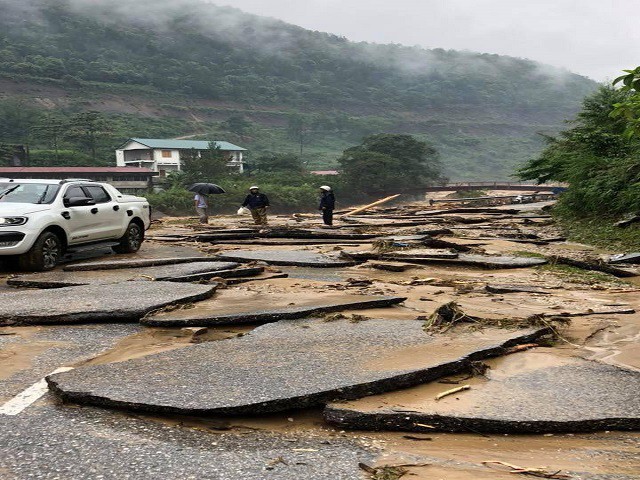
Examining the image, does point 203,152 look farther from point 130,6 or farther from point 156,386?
point 130,6

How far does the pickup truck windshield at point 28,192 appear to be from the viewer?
10289mm

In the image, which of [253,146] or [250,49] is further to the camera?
[250,49]

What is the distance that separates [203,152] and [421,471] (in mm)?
69478

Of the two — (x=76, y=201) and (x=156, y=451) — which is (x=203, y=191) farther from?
(x=156, y=451)

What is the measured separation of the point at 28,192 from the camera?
34.4 feet

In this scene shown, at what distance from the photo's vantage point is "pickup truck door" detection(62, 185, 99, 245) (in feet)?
34.5

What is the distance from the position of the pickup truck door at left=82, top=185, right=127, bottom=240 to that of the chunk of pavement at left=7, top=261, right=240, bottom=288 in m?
2.04

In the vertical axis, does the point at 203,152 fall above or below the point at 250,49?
below

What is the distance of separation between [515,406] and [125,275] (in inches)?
259

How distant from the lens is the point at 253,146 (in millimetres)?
107812

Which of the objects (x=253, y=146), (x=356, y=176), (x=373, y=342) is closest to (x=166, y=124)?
(x=253, y=146)

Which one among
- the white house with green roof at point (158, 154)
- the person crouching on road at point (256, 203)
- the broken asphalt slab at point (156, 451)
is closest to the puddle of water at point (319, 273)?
the broken asphalt slab at point (156, 451)

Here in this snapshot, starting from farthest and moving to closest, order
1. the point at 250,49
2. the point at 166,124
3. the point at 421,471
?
the point at 250,49 → the point at 166,124 → the point at 421,471

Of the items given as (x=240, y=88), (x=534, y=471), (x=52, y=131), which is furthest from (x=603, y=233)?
(x=240, y=88)
